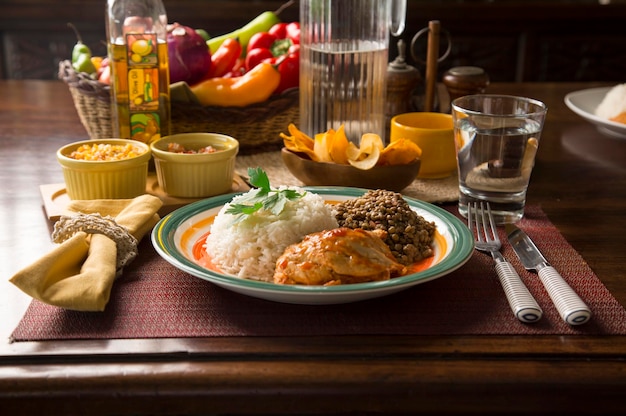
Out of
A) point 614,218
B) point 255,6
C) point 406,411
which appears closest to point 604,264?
point 614,218

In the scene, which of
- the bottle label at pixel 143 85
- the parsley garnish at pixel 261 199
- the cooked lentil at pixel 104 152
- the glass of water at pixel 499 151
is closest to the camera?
the parsley garnish at pixel 261 199

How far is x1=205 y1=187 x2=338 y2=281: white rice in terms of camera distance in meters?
0.99

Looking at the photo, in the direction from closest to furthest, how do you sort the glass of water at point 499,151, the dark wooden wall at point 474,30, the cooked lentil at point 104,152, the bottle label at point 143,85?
the glass of water at point 499,151, the cooked lentil at point 104,152, the bottle label at point 143,85, the dark wooden wall at point 474,30

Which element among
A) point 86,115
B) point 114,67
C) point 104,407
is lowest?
point 104,407

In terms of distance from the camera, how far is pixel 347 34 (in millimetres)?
1584

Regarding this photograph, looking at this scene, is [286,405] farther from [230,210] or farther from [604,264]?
[604,264]

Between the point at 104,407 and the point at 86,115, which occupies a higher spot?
the point at 86,115

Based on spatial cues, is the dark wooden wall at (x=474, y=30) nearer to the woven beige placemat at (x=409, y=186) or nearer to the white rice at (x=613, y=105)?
the white rice at (x=613, y=105)

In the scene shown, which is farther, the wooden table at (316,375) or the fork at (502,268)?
the fork at (502,268)

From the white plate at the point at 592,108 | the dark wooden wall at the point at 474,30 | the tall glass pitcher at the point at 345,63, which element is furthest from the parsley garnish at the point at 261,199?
the dark wooden wall at the point at 474,30

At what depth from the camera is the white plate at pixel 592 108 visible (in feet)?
5.79

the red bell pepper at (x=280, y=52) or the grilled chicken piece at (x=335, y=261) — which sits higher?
the red bell pepper at (x=280, y=52)

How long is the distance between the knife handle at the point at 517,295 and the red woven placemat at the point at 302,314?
0.01 metres

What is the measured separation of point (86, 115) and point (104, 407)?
3.27 feet
